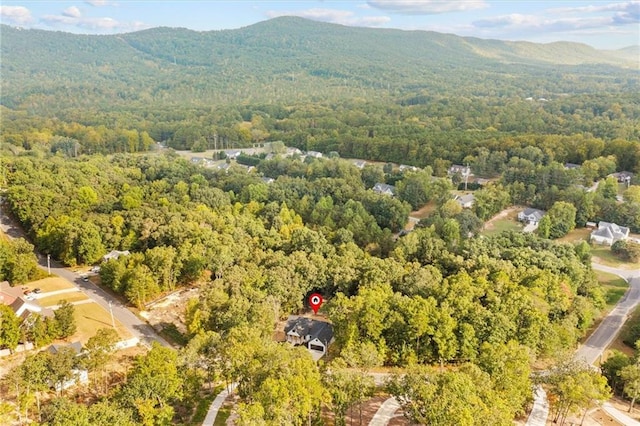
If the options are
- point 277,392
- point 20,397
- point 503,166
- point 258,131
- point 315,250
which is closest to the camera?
point 277,392

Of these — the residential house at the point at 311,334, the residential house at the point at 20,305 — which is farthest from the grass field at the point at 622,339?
the residential house at the point at 20,305

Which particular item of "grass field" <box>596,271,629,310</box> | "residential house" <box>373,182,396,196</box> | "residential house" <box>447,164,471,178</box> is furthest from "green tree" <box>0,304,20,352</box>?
"residential house" <box>447,164,471,178</box>

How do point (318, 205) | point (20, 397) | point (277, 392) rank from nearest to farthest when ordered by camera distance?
point (277, 392) < point (20, 397) < point (318, 205)

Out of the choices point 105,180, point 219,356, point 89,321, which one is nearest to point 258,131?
point 105,180

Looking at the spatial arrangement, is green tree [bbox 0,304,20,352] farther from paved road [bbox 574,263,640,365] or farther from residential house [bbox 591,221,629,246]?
residential house [bbox 591,221,629,246]

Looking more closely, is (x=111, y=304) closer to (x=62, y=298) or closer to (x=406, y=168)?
(x=62, y=298)

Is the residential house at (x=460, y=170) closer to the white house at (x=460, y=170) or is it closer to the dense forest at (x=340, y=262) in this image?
the white house at (x=460, y=170)

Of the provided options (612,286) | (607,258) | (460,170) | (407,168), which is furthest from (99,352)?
(460,170)

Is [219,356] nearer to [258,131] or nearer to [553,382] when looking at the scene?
[553,382]
